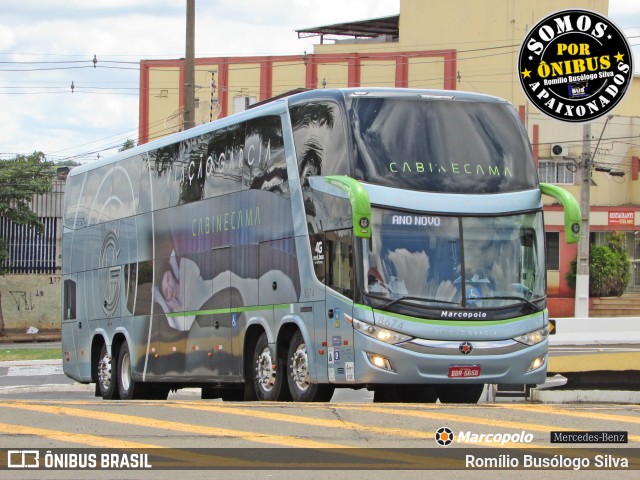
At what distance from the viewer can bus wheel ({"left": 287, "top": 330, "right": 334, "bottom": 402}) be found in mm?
16312

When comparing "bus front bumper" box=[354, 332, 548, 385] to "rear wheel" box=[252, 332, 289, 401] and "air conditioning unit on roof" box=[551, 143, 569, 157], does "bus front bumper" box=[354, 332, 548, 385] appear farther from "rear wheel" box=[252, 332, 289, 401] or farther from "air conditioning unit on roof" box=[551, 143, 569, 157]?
"air conditioning unit on roof" box=[551, 143, 569, 157]

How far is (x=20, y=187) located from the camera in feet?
171

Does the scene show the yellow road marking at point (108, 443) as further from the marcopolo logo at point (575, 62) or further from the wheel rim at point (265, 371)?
the marcopolo logo at point (575, 62)

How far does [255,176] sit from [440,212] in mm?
3440

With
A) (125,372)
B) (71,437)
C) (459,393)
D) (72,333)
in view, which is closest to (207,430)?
(71,437)

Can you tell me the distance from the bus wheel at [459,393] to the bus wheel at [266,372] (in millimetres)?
2292

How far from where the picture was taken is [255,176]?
18.0 m

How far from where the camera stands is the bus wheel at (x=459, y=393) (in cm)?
1727

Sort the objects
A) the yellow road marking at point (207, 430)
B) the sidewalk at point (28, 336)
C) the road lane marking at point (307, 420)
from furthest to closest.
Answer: the sidewalk at point (28, 336) < the road lane marking at point (307, 420) < the yellow road marking at point (207, 430)

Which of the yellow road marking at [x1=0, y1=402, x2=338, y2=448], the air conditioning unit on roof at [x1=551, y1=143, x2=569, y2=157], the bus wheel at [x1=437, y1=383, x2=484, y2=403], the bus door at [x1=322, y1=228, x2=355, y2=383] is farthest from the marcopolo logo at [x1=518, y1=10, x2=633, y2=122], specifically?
the air conditioning unit on roof at [x1=551, y1=143, x2=569, y2=157]

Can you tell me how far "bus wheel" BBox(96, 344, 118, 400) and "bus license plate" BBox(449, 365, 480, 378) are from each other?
9.68 metres

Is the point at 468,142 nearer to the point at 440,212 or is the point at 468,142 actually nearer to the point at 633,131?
the point at 440,212

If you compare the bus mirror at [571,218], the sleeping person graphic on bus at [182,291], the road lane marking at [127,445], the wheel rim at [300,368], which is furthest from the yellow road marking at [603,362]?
the road lane marking at [127,445]

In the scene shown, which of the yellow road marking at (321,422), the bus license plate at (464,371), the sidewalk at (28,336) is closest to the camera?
the yellow road marking at (321,422)
